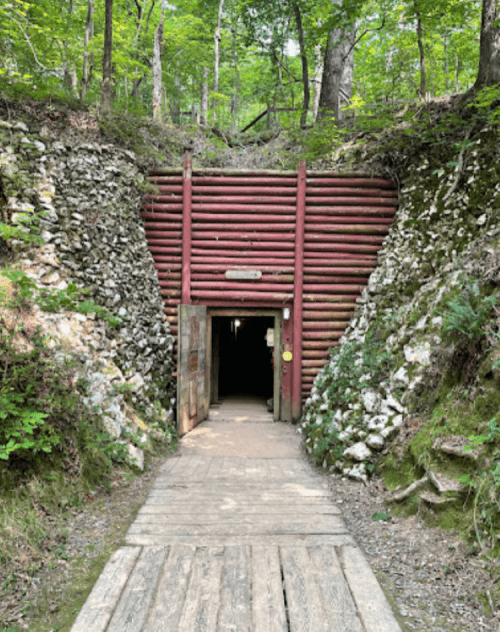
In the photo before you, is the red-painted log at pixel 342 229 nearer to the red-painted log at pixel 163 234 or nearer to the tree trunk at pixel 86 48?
the red-painted log at pixel 163 234

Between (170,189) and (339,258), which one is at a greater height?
(170,189)

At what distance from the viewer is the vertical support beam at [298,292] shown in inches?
324

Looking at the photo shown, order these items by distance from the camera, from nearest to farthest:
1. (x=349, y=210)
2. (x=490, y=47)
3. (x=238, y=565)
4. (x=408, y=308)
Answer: (x=238, y=565), (x=408, y=308), (x=490, y=47), (x=349, y=210)

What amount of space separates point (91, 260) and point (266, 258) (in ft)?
11.1

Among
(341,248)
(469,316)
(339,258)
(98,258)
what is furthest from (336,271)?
(98,258)

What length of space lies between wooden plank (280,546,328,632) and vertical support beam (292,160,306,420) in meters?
4.76

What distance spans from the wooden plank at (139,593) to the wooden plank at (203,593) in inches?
10.9

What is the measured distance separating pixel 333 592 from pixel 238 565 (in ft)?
2.52

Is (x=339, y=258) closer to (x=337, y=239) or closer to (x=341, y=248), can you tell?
(x=341, y=248)

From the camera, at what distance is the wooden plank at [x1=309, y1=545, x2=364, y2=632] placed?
2.70 meters

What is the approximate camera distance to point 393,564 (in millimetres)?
3389

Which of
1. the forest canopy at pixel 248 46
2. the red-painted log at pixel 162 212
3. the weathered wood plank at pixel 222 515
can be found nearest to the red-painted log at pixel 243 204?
the red-painted log at pixel 162 212

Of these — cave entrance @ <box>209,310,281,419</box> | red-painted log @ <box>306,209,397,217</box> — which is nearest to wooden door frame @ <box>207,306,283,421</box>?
A: red-painted log @ <box>306,209,397,217</box>

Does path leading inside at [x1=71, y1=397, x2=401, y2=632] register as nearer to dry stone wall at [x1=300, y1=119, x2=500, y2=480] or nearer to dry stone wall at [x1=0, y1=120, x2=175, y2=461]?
dry stone wall at [x1=300, y1=119, x2=500, y2=480]
